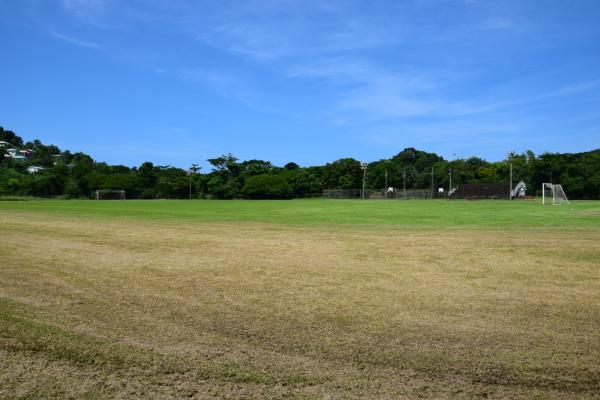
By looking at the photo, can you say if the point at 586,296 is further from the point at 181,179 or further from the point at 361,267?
the point at 181,179

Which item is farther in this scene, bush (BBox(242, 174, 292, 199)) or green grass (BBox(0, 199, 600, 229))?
bush (BBox(242, 174, 292, 199))

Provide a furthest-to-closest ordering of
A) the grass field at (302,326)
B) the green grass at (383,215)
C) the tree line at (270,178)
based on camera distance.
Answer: the tree line at (270,178), the green grass at (383,215), the grass field at (302,326)

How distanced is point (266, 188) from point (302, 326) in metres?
108

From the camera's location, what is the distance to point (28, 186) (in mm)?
100875

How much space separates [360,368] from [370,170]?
470 ft

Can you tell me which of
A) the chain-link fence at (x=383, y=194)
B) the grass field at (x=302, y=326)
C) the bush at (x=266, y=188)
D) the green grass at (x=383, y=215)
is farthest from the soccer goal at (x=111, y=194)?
the grass field at (x=302, y=326)

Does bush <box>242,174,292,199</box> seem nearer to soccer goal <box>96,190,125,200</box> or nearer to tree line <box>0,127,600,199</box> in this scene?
tree line <box>0,127,600,199</box>

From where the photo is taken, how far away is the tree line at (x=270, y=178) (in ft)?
327

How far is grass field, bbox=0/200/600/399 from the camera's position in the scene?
4.14 m

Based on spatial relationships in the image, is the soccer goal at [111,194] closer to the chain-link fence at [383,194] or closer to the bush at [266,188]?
the bush at [266,188]

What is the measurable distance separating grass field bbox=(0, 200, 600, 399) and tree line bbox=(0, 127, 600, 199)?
83240 mm

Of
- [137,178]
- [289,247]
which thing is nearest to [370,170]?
[137,178]

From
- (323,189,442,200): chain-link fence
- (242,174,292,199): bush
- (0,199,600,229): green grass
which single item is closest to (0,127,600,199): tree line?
(242,174,292,199): bush

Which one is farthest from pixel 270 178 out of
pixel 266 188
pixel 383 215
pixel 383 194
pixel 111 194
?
pixel 383 215
